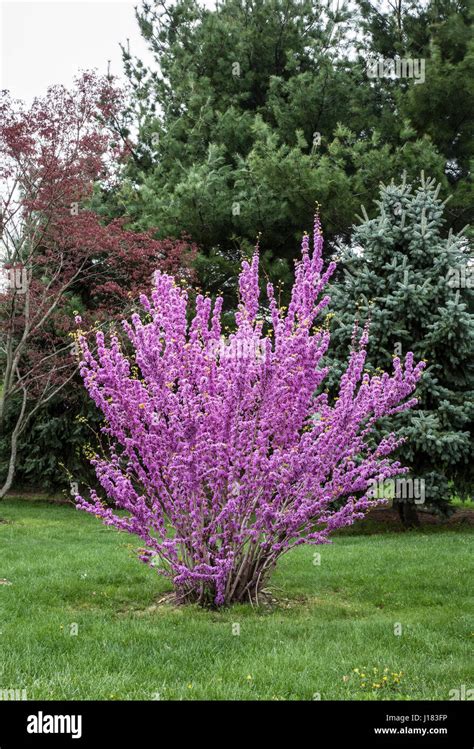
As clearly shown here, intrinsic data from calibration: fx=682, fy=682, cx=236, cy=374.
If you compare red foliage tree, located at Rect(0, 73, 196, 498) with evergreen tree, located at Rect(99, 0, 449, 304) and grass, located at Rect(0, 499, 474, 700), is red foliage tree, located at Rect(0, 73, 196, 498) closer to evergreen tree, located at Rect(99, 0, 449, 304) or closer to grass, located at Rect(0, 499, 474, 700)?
evergreen tree, located at Rect(99, 0, 449, 304)

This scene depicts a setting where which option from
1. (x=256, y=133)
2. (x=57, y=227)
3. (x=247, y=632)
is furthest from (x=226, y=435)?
(x=256, y=133)

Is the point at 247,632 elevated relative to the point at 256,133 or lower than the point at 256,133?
lower

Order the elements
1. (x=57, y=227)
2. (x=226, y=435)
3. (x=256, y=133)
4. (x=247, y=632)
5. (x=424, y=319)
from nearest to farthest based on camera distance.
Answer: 1. (x=247, y=632)
2. (x=226, y=435)
3. (x=424, y=319)
4. (x=57, y=227)
5. (x=256, y=133)

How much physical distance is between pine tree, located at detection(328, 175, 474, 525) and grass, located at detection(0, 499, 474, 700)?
215 cm

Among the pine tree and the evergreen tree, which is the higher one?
the evergreen tree

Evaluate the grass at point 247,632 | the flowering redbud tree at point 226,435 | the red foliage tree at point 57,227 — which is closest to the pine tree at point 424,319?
the grass at point 247,632

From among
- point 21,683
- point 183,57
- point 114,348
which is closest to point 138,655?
point 21,683

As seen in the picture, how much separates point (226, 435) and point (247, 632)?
59.4 inches

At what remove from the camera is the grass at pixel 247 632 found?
408 cm

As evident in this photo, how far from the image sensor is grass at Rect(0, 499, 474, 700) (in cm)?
408

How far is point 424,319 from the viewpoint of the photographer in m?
10.5

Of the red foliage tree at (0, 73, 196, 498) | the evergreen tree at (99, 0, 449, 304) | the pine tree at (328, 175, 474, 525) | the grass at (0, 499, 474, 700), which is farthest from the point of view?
the evergreen tree at (99, 0, 449, 304)

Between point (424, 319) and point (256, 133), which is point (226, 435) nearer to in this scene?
point (424, 319)

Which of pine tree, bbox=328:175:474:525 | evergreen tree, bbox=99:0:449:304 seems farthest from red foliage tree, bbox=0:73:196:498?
pine tree, bbox=328:175:474:525
